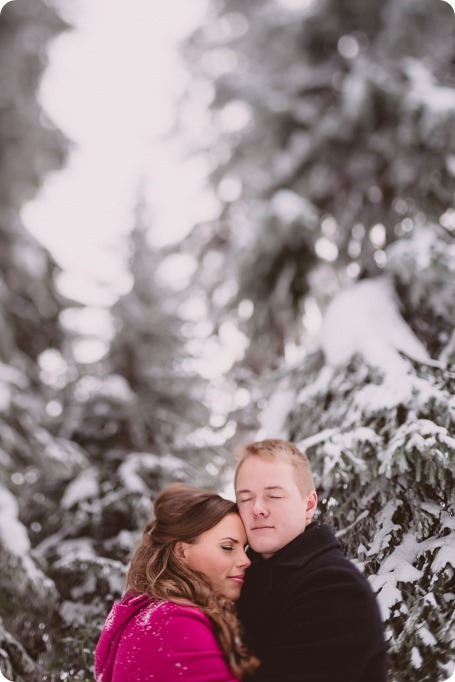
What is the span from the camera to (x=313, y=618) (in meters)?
1.81

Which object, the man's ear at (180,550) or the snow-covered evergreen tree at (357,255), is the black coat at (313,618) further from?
the snow-covered evergreen tree at (357,255)

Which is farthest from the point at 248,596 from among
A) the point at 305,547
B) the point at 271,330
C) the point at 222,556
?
the point at 271,330

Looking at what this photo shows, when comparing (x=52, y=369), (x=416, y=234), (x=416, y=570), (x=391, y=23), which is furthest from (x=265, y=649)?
(x=52, y=369)

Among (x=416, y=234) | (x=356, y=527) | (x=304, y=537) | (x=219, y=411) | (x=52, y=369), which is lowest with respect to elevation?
(x=52, y=369)

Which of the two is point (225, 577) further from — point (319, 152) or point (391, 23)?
point (391, 23)

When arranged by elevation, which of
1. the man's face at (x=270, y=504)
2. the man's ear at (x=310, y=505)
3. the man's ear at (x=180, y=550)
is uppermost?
the man's face at (x=270, y=504)

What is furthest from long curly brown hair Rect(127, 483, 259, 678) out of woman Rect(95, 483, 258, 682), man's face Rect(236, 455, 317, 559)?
man's face Rect(236, 455, 317, 559)

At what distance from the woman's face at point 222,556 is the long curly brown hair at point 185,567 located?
0.08 ft

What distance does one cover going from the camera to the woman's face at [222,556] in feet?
7.03

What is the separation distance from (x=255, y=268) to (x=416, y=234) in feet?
4.81

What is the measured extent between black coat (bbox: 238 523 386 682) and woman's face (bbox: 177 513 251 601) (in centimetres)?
8

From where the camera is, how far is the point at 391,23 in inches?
161

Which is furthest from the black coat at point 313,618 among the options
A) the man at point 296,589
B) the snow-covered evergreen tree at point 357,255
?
the snow-covered evergreen tree at point 357,255

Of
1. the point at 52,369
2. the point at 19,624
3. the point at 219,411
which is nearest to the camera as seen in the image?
the point at 19,624
